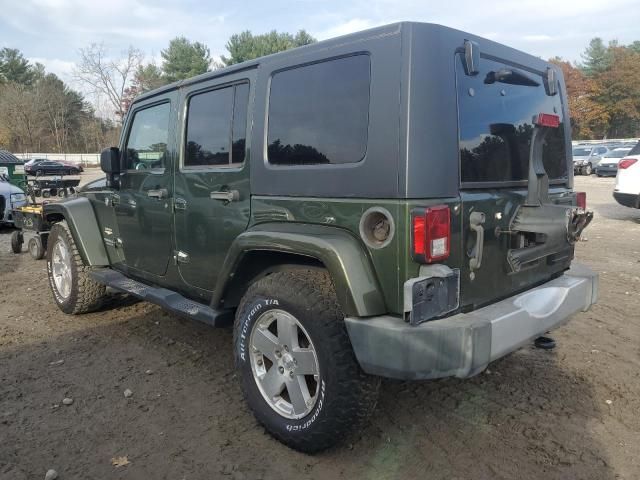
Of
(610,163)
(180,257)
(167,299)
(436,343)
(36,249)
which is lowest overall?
(36,249)

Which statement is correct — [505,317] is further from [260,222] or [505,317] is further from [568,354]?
[568,354]

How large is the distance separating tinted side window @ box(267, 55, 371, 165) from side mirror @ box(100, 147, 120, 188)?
1.97 meters

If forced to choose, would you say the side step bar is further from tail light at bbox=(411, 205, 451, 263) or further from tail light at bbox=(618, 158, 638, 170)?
tail light at bbox=(618, 158, 638, 170)

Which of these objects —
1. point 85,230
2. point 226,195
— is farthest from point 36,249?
point 226,195

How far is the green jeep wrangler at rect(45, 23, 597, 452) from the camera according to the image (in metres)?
2.38

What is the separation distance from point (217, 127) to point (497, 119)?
1.81 meters

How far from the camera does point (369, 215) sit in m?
2.48

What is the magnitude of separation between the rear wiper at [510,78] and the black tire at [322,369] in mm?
1406

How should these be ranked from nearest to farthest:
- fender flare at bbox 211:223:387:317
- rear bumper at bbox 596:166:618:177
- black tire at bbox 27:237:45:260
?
fender flare at bbox 211:223:387:317
black tire at bbox 27:237:45:260
rear bumper at bbox 596:166:618:177

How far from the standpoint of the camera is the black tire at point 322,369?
8.22 ft

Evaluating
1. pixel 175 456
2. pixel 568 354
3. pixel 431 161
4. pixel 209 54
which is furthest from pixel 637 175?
pixel 209 54

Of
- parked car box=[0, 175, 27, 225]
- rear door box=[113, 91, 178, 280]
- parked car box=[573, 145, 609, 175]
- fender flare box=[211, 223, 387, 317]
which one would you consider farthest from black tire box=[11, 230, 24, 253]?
parked car box=[573, 145, 609, 175]

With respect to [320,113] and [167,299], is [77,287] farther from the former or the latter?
[320,113]

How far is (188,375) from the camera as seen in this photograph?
12.4 feet
